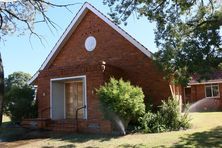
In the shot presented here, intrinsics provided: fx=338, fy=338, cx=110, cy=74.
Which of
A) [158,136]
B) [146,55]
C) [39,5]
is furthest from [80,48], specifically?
[39,5]

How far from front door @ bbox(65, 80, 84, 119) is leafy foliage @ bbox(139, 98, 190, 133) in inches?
246

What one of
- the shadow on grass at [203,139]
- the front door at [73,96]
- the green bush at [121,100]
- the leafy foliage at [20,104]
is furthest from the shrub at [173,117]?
the leafy foliage at [20,104]

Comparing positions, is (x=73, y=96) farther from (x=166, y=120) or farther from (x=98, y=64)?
(x=166, y=120)

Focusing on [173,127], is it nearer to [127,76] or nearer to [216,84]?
[127,76]

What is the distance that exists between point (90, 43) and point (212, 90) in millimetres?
16656

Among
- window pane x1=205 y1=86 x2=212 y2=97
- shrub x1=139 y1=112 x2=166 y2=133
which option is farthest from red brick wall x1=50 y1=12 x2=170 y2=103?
window pane x1=205 y1=86 x2=212 y2=97

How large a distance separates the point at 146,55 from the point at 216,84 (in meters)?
16.4

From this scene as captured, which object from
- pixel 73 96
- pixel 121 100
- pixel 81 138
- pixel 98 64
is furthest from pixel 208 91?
pixel 81 138

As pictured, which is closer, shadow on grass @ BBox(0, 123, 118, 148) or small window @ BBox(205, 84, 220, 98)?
shadow on grass @ BBox(0, 123, 118, 148)

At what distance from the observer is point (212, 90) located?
3494 centimetres

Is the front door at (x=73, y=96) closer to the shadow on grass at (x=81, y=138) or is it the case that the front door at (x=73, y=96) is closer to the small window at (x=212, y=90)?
the shadow on grass at (x=81, y=138)

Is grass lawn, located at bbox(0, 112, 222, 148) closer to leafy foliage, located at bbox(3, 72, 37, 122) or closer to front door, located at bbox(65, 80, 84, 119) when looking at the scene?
front door, located at bbox(65, 80, 84, 119)

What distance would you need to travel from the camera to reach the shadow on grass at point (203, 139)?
12.7m

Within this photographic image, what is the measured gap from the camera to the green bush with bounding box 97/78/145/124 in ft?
55.3
